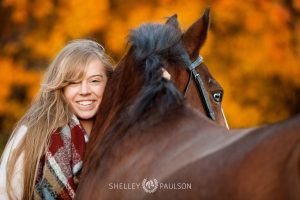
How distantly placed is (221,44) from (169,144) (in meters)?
8.15

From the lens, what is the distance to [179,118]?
2764 millimetres

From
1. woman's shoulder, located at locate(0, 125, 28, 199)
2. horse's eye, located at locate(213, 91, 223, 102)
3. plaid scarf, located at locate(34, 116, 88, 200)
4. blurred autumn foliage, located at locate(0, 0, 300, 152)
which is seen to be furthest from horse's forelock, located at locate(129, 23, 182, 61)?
blurred autumn foliage, located at locate(0, 0, 300, 152)

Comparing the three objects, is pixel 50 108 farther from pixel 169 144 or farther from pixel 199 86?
pixel 169 144

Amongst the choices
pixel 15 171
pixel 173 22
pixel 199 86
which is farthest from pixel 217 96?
pixel 15 171

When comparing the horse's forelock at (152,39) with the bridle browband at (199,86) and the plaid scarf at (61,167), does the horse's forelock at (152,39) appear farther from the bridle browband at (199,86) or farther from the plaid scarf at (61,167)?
the plaid scarf at (61,167)

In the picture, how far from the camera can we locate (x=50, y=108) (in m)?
3.71

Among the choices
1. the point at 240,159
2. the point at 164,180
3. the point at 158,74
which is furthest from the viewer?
the point at 158,74

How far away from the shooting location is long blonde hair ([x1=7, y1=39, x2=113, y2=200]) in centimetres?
355

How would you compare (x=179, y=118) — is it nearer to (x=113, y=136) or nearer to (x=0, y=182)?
(x=113, y=136)

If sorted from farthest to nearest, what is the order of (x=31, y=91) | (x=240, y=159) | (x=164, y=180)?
1. (x=31, y=91)
2. (x=164, y=180)
3. (x=240, y=159)

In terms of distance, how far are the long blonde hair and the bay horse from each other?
313mm

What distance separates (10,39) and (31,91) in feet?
4.30

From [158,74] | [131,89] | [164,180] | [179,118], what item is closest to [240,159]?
[164,180]

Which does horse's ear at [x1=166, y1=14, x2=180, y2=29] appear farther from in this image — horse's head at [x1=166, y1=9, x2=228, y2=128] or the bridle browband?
the bridle browband
